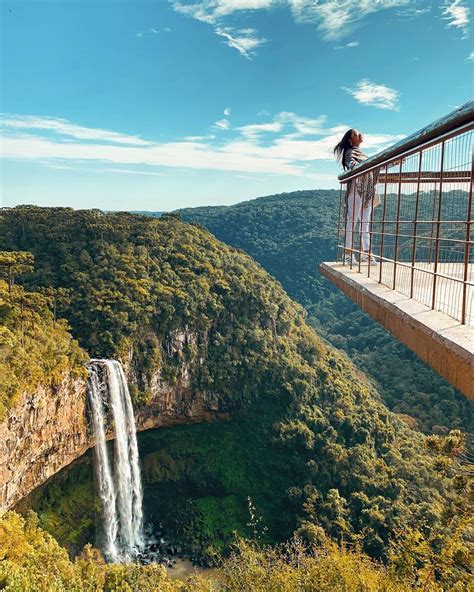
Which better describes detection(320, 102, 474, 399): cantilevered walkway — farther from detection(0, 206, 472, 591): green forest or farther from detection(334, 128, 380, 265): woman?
detection(0, 206, 472, 591): green forest

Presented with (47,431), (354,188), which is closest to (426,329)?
(354,188)

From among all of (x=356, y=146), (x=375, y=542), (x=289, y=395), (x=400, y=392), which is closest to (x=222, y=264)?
(x=289, y=395)

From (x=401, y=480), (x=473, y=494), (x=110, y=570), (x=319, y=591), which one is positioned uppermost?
(x=473, y=494)

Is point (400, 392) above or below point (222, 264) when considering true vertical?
below

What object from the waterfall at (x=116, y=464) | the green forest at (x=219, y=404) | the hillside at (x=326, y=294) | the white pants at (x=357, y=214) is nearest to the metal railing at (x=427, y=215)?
the white pants at (x=357, y=214)

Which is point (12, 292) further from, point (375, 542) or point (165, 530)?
point (375, 542)

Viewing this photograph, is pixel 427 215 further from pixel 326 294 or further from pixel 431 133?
pixel 326 294

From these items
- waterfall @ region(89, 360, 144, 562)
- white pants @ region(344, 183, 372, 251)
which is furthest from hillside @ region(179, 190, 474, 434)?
white pants @ region(344, 183, 372, 251)
